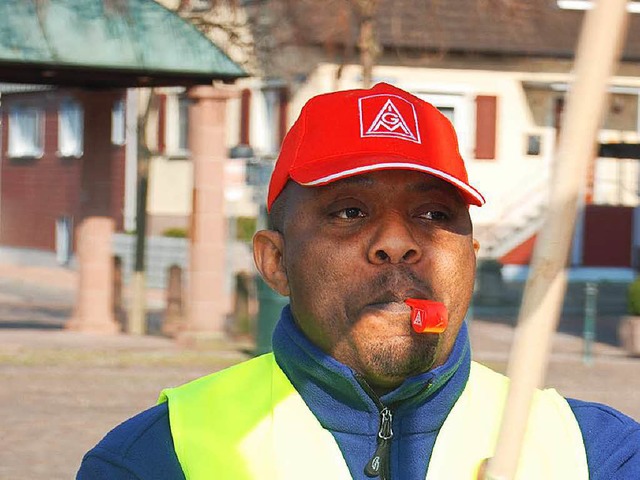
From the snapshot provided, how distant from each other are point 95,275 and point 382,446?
16.1 m

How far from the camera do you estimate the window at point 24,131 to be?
128ft

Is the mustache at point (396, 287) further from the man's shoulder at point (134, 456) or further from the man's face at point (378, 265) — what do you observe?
the man's shoulder at point (134, 456)

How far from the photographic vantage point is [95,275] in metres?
18.3

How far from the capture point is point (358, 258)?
7.47 feet

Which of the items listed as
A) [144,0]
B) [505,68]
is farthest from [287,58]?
[144,0]

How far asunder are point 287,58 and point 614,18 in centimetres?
2626

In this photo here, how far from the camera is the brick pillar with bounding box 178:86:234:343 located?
56.1ft

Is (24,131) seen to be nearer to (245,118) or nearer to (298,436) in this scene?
(245,118)

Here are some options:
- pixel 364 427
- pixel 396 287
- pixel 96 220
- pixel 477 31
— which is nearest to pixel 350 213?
pixel 396 287

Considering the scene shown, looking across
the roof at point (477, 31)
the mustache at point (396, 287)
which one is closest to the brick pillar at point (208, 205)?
the roof at point (477, 31)

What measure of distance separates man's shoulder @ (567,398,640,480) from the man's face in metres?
0.25

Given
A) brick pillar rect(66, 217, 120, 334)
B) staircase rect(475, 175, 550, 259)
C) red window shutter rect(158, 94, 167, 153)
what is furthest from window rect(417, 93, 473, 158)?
brick pillar rect(66, 217, 120, 334)

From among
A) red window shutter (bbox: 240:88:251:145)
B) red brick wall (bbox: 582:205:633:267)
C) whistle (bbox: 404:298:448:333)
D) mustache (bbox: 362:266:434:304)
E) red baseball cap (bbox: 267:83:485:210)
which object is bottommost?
red brick wall (bbox: 582:205:633:267)

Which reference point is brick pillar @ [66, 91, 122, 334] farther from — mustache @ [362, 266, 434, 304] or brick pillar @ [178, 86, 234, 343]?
mustache @ [362, 266, 434, 304]
